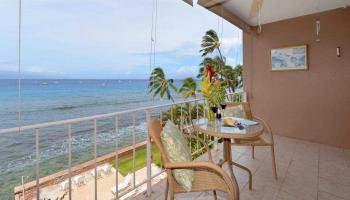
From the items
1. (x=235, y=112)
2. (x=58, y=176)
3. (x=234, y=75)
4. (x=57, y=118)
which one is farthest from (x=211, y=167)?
(x=57, y=118)

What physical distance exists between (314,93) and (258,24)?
1.82m

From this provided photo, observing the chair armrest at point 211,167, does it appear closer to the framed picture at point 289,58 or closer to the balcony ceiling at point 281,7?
the balcony ceiling at point 281,7

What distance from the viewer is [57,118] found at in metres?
16.7

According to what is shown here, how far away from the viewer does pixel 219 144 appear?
3.70 meters

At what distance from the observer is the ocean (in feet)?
24.5

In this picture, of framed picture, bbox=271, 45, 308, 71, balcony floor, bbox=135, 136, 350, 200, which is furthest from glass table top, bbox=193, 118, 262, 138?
framed picture, bbox=271, 45, 308, 71

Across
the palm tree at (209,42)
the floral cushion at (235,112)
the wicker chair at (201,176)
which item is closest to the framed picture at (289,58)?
the floral cushion at (235,112)

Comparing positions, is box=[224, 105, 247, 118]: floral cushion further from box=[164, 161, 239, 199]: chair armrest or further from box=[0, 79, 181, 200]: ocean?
box=[164, 161, 239, 199]: chair armrest

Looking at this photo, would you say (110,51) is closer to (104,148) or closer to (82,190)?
(104,148)

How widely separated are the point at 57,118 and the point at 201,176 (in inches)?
711

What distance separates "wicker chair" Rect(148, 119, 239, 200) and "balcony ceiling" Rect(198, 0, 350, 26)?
2595 mm

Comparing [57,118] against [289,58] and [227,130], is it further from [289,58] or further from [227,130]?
[227,130]

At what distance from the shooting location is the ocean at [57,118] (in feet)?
24.5

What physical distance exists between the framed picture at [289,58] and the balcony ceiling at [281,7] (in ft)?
2.05
